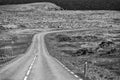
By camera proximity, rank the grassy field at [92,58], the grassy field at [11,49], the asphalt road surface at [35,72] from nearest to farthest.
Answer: the asphalt road surface at [35,72] < the grassy field at [92,58] < the grassy field at [11,49]

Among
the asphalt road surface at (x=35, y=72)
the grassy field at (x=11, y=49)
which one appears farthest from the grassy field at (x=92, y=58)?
the grassy field at (x=11, y=49)

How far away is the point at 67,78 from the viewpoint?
2122 centimetres

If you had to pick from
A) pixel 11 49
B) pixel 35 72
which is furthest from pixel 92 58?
pixel 11 49

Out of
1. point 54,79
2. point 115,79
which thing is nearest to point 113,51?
point 115,79

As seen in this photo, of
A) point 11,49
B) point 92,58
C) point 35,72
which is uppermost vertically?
point 35,72

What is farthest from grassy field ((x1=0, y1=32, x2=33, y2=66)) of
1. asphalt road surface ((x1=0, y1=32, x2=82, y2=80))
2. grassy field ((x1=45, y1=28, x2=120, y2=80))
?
grassy field ((x1=45, y1=28, x2=120, y2=80))

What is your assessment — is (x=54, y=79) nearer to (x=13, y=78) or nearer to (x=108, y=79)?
(x=13, y=78)

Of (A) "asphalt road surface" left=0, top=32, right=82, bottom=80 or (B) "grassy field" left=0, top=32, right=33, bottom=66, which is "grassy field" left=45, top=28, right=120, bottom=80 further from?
(B) "grassy field" left=0, top=32, right=33, bottom=66

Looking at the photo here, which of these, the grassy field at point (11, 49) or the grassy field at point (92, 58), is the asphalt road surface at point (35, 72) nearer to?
the grassy field at point (92, 58)

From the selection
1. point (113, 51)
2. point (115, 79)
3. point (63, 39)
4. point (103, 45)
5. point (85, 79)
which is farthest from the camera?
point (63, 39)

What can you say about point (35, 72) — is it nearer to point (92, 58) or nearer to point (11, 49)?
point (92, 58)

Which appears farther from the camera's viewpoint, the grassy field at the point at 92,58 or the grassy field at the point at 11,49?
the grassy field at the point at 11,49

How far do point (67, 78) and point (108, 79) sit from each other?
13.6 feet

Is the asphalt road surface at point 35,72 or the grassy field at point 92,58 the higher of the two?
the asphalt road surface at point 35,72
